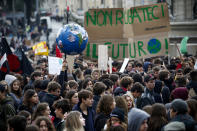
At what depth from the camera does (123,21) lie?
1350cm

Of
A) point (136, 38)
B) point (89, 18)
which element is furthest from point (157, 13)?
point (89, 18)

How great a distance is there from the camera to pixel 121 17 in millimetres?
13461

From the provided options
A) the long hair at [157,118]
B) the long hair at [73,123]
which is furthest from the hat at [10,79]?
the long hair at [157,118]

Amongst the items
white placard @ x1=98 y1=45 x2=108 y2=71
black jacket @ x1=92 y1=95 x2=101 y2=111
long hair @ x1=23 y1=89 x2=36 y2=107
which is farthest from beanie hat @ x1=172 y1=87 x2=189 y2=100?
white placard @ x1=98 y1=45 x2=108 y2=71

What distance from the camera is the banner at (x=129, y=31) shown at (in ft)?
43.4

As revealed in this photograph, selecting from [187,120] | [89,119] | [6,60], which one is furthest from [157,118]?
[6,60]

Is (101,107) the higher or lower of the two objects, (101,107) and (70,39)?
the lower

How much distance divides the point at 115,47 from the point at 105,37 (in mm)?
391

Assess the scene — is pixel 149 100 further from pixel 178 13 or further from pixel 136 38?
pixel 178 13

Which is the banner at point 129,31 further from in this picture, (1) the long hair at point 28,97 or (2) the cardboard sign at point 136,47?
(1) the long hair at point 28,97

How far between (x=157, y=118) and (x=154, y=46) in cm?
676

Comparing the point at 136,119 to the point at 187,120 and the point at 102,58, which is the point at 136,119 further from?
the point at 102,58

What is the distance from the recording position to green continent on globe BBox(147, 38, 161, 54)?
13.2m

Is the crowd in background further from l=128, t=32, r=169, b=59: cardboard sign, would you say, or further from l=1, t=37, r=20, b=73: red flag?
l=128, t=32, r=169, b=59: cardboard sign
